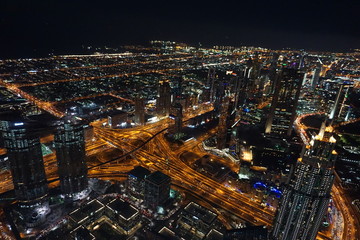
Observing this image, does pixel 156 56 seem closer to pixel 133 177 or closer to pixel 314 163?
pixel 133 177

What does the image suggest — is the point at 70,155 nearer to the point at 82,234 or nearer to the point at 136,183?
the point at 136,183

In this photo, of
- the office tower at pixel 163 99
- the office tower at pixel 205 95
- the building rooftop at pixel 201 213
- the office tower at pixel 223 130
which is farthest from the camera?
the office tower at pixel 205 95

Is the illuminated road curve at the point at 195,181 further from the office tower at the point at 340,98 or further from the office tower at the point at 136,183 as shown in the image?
the office tower at the point at 340,98

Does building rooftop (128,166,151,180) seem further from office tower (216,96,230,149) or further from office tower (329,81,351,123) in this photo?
office tower (329,81,351,123)

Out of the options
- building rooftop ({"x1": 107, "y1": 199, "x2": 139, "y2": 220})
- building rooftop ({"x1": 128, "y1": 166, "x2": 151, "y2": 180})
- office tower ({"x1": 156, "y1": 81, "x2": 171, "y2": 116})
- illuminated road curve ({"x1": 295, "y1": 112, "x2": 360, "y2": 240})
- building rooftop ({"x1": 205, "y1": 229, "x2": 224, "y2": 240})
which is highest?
office tower ({"x1": 156, "y1": 81, "x2": 171, "y2": 116})

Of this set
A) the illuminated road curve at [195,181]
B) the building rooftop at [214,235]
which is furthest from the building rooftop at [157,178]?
the building rooftop at [214,235]

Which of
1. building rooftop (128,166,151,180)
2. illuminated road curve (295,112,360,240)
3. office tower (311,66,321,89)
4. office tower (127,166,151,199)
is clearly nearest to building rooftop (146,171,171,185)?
office tower (127,166,151,199)

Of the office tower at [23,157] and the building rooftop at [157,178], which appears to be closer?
the office tower at [23,157]
